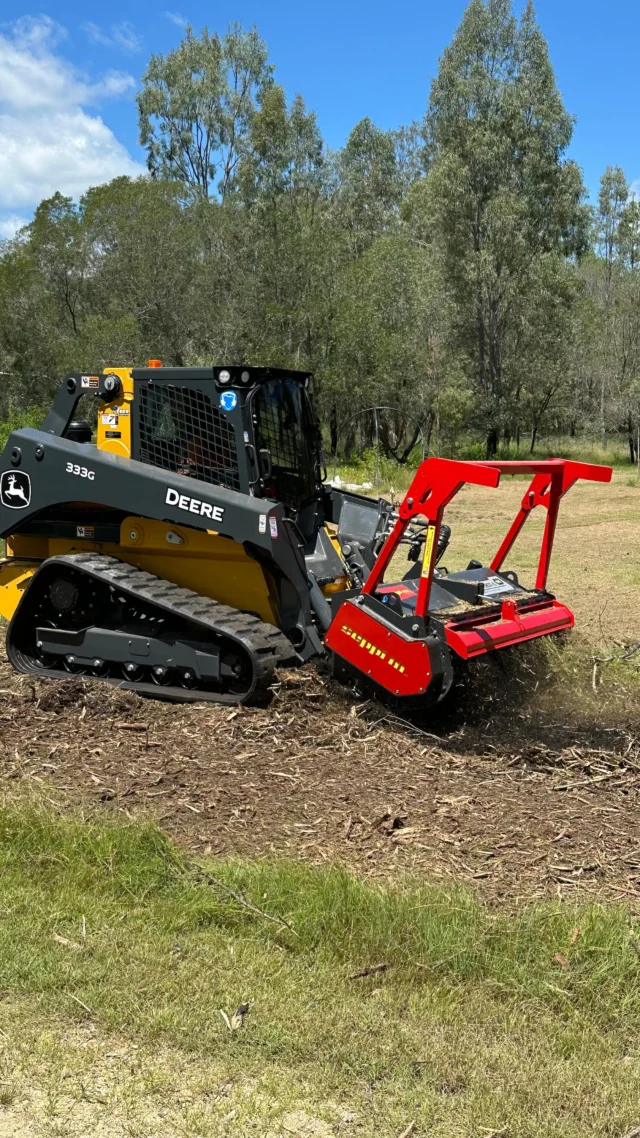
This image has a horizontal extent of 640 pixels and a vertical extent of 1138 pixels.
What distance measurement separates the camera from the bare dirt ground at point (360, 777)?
4281 mm

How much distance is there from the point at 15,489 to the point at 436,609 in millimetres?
3176

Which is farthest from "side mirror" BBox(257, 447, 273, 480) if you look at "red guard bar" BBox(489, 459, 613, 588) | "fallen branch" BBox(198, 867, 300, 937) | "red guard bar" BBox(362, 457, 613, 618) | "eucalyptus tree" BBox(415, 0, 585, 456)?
"eucalyptus tree" BBox(415, 0, 585, 456)

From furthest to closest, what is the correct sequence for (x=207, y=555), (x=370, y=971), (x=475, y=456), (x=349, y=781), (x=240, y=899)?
(x=475, y=456)
(x=207, y=555)
(x=349, y=781)
(x=240, y=899)
(x=370, y=971)

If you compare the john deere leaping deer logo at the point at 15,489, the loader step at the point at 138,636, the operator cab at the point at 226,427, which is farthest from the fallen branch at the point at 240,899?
the john deere leaping deer logo at the point at 15,489

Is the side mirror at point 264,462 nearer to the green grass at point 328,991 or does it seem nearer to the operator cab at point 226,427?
the operator cab at point 226,427

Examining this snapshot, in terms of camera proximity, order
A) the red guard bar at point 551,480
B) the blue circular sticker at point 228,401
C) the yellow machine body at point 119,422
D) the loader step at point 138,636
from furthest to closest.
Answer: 1. the yellow machine body at point 119,422
2. the blue circular sticker at point 228,401
3. the loader step at point 138,636
4. the red guard bar at point 551,480

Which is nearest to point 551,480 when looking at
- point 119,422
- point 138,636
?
point 138,636

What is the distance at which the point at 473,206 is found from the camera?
33.7 meters

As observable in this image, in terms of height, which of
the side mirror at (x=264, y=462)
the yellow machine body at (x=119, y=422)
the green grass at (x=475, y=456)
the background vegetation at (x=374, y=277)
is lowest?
the green grass at (x=475, y=456)

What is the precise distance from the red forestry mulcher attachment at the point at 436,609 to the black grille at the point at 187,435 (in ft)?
4.30

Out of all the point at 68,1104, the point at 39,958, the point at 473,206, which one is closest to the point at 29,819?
the point at 39,958

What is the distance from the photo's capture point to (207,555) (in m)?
6.71

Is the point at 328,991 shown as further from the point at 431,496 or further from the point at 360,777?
the point at 431,496

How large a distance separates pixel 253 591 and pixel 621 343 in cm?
3811
